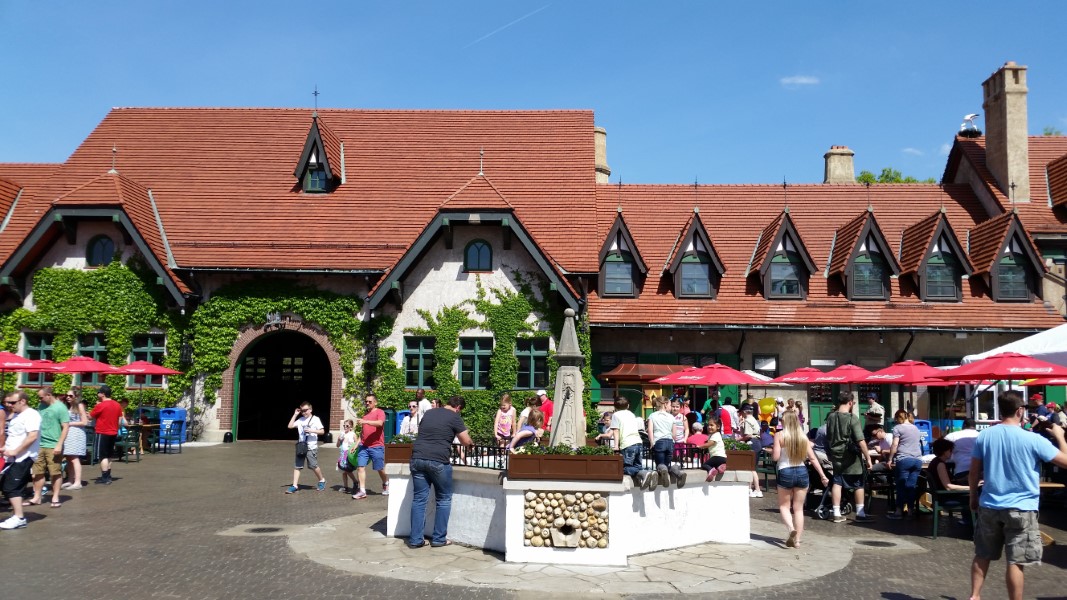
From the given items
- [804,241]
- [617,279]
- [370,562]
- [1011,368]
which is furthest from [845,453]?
[804,241]

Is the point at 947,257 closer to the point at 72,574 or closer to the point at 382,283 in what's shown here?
the point at 382,283

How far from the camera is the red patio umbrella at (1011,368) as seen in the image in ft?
44.0

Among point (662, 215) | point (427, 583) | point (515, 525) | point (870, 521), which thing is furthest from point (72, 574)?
point (662, 215)

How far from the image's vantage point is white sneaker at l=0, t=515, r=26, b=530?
10806mm

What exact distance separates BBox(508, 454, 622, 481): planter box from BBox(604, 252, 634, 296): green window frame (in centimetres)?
1638

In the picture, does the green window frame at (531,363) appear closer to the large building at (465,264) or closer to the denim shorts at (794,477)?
the large building at (465,264)

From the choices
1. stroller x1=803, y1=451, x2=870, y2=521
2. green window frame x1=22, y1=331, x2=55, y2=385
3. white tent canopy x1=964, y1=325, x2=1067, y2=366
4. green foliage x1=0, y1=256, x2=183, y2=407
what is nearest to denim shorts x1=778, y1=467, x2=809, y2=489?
stroller x1=803, y1=451, x2=870, y2=521

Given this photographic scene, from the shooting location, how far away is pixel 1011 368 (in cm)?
1355

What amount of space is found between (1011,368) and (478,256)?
13.9 metres

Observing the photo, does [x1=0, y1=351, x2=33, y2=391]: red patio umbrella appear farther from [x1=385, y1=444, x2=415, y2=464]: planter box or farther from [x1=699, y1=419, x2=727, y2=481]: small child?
[x1=699, y1=419, x2=727, y2=481]: small child

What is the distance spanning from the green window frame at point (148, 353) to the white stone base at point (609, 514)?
607 inches

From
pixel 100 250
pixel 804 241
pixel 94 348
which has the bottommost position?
pixel 94 348

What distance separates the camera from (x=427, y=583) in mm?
8375

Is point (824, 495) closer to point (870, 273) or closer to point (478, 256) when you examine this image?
point (478, 256)
